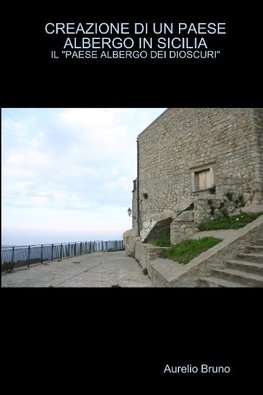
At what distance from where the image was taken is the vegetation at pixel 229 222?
6121mm

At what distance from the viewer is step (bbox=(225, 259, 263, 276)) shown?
3836 mm

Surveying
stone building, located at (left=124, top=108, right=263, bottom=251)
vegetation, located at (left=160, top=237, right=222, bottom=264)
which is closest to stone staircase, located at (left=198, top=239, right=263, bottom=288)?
vegetation, located at (left=160, top=237, right=222, bottom=264)

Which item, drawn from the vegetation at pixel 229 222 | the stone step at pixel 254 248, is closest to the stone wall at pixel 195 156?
the vegetation at pixel 229 222

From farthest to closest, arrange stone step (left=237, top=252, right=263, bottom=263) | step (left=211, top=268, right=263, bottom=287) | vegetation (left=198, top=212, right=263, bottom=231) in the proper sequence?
vegetation (left=198, top=212, right=263, bottom=231)
stone step (left=237, top=252, right=263, bottom=263)
step (left=211, top=268, right=263, bottom=287)

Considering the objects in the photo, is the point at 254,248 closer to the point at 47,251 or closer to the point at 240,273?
the point at 240,273

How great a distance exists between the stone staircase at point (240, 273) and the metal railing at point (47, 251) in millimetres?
3550

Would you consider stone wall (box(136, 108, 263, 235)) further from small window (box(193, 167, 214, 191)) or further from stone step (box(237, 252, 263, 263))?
stone step (box(237, 252, 263, 263))

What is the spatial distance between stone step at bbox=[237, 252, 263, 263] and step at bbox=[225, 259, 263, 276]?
5.5 inches

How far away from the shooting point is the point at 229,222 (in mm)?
6504
